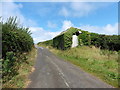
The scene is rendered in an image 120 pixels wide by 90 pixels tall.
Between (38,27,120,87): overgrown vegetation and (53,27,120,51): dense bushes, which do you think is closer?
(38,27,120,87): overgrown vegetation

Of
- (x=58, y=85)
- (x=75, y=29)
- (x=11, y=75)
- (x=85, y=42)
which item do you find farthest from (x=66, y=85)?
(x=75, y=29)

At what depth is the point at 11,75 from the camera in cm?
905

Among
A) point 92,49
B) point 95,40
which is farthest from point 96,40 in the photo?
point 92,49

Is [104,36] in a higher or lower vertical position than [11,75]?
higher

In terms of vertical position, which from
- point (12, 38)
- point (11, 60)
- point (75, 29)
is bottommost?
point (11, 60)

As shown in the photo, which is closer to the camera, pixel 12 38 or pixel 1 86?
pixel 1 86

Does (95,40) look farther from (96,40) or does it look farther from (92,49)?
(92,49)

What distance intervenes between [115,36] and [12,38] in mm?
20052

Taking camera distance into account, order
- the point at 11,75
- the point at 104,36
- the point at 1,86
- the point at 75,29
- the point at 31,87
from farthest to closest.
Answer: the point at 75,29 < the point at 104,36 < the point at 11,75 < the point at 31,87 < the point at 1,86

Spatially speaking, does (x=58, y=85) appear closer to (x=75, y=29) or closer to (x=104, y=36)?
(x=104, y=36)

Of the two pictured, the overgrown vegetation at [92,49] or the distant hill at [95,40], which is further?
the distant hill at [95,40]

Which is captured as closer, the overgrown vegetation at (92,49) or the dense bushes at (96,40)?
the overgrown vegetation at (92,49)

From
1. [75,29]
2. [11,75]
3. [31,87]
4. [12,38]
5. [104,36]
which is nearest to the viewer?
[31,87]

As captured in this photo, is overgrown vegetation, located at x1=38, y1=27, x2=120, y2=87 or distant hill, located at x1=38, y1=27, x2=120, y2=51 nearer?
overgrown vegetation, located at x1=38, y1=27, x2=120, y2=87
